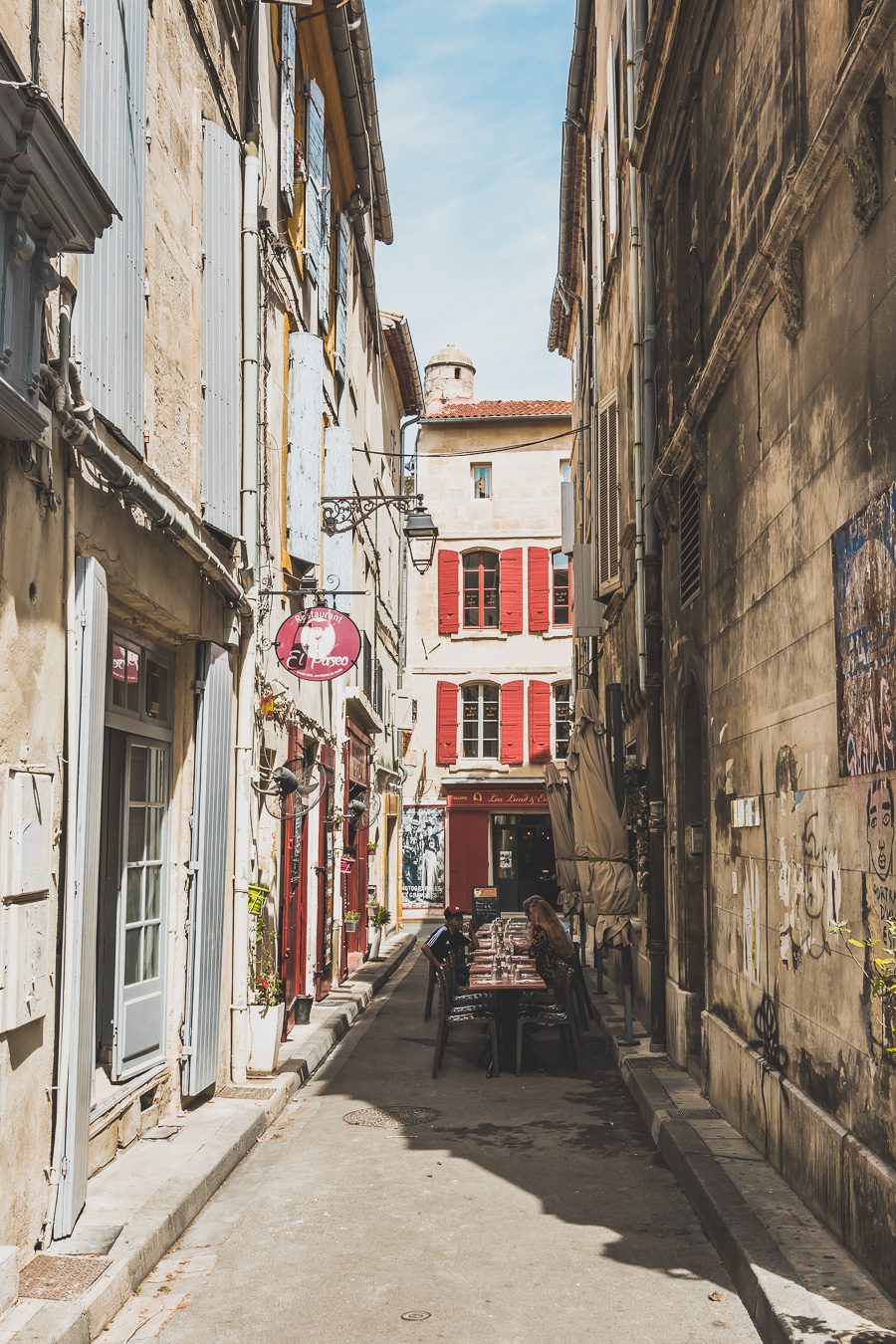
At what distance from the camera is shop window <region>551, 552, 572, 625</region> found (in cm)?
3556

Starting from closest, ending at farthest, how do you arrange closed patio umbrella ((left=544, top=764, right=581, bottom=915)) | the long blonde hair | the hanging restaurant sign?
the hanging restaurant sign → the long blonde hair → closed patio umbrella ((left=544, top=764, right=581, bottom=915))

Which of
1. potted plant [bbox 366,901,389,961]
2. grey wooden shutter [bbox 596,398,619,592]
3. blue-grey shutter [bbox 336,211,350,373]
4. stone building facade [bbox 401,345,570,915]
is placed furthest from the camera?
stone building facade [bbox 401,345,570,915]

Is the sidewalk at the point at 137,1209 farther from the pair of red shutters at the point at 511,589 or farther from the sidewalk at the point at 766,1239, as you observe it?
the pair of red shutters at the point at 511,589

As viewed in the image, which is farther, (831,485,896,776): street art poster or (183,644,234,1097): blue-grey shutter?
(183,644,234,1097): blue-grey shutter

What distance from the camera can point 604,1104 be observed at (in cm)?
1017

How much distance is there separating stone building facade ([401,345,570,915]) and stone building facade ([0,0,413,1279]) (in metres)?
18.4

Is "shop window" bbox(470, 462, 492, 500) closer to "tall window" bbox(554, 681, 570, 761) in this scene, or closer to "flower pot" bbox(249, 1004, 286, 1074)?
"tall window" bbox(554, 681, 570, 761)

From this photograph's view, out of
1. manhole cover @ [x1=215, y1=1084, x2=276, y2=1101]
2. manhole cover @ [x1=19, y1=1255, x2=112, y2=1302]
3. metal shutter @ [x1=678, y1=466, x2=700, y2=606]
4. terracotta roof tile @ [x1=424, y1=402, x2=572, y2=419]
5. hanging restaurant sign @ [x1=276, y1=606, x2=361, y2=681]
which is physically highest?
terracotta roof tile @ [x1=424, y1=402, x2=572, y2=419]

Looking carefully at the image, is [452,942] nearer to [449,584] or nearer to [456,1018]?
[456,1018]

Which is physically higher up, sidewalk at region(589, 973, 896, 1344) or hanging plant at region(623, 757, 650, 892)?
hanging plant at region(623, 757, 650, 892)

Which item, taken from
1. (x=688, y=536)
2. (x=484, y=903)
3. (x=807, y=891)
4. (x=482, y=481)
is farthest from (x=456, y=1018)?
(x=482, y=481)

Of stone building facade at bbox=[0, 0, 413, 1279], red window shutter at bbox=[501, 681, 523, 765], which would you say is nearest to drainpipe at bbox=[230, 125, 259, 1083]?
stone building facade at bbox=[0, 0, 413, 1279]

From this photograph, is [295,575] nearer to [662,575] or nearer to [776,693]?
[662,575]

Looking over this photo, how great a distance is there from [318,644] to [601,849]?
3.40m
